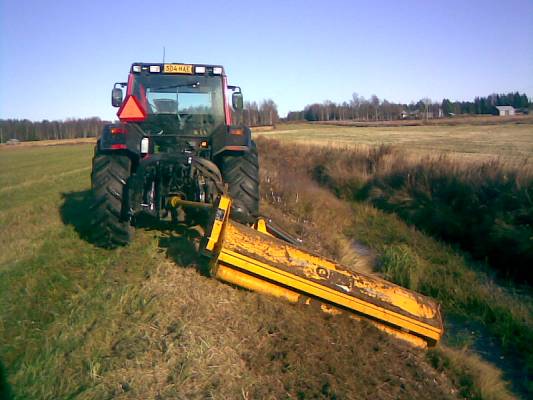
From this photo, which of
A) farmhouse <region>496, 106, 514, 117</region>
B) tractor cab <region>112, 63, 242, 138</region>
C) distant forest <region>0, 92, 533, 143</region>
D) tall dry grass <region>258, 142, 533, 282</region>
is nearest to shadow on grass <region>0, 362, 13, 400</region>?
tractor cab <region>112, 63, 242, 138</region>

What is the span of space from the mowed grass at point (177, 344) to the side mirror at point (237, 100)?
289cm

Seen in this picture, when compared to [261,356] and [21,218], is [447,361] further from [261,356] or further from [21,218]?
[21,218]

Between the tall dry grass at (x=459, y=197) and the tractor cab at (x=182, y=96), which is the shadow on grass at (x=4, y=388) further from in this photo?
the tall dry grass at (x=459, y=197)

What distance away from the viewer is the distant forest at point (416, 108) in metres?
63.3

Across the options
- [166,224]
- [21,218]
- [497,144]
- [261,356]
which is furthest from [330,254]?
[497,144]

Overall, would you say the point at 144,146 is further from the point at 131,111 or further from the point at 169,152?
the point at 169,152

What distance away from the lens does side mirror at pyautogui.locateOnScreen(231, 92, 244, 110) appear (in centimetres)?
755

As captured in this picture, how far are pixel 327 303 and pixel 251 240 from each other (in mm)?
882

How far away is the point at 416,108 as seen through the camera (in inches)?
2714

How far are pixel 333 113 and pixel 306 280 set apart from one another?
77.4 metres

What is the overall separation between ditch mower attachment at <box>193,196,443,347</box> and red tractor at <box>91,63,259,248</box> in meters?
0.63

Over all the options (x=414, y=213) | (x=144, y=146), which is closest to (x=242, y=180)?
(x=144, y=146)

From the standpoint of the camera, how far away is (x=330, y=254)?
799cm

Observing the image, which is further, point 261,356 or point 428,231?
point 428,231
